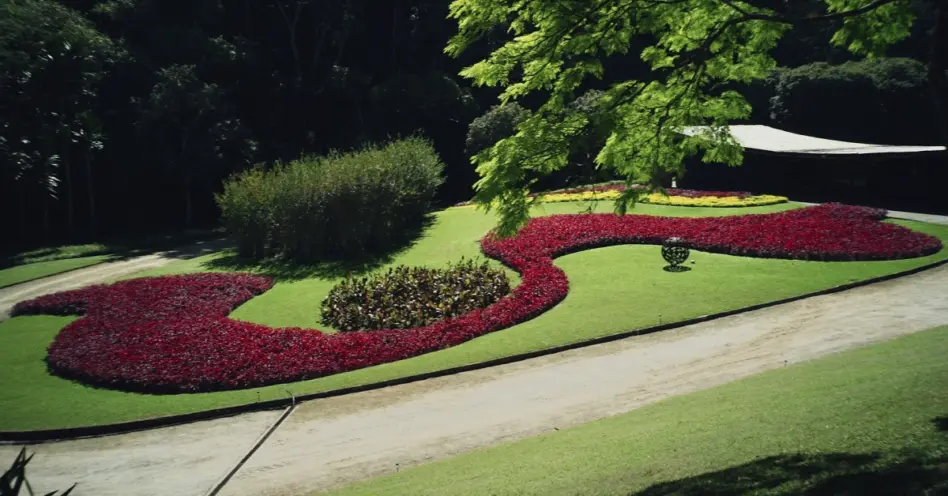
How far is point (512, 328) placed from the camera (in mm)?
18578

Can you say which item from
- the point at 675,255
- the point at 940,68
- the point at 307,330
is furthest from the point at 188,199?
the point at 940,68

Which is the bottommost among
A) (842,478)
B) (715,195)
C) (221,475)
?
(221,475)

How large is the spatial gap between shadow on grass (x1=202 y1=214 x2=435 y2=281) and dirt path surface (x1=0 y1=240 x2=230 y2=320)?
3.18 meters

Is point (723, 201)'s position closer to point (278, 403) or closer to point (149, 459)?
point (278, 403)

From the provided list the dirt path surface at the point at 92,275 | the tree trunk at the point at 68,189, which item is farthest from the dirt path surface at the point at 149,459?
the tree trunk at the point at 68,189

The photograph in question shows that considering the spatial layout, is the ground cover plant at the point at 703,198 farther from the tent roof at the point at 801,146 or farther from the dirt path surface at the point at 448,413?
the dirt path surface at the point at 448,413

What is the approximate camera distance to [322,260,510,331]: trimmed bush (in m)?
19.8

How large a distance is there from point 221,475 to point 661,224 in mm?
Result: 21585

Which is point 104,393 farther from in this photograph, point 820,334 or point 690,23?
point 820,334

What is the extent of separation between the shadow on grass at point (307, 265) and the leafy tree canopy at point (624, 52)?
15.5m

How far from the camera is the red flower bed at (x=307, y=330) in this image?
1658 centimetres

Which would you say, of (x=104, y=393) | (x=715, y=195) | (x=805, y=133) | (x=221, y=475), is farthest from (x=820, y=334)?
(x=805, y=133)

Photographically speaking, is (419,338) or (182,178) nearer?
(419,338)

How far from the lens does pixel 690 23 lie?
1033 cm
